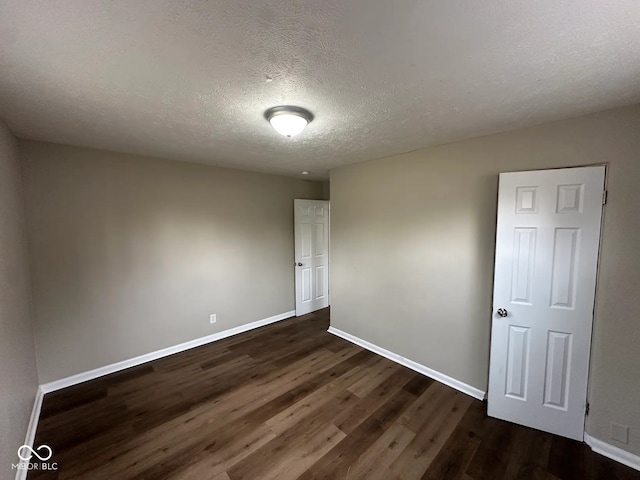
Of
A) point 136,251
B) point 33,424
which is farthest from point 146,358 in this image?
Result: point 136,251

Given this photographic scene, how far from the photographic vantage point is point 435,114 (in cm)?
185

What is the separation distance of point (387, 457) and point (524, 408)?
125 cm

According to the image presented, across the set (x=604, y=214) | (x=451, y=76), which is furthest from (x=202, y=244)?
(x=604, y=214)

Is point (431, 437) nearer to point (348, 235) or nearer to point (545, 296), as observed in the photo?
point (545, 296)

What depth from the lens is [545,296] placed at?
6.60 feet

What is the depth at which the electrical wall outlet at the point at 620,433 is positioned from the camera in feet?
5.80

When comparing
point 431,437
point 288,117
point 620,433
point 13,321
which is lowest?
point 431,437

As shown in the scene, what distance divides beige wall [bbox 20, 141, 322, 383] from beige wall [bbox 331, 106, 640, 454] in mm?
1363

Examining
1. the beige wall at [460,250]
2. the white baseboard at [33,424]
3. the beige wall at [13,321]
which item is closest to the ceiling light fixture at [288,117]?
the beige wall at [460,250]

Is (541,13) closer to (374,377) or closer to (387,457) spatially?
(387,457)

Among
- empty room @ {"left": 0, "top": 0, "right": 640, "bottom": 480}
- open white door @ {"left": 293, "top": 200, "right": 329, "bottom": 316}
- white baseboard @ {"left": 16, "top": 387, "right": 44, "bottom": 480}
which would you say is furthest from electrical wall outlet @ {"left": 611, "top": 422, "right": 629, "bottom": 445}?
white baseboard @ {"left": 16, "top": 387, "right": 44, "bottom": 480}

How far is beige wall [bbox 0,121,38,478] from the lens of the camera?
1.54 m

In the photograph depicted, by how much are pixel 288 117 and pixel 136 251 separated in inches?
98.7

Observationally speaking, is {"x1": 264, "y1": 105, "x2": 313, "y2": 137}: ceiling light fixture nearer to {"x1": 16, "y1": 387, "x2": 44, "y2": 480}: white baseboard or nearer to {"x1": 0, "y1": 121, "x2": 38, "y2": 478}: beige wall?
{"x1": 0, "y1": 121, "x2": 38, "y2": 478}: beige wall
